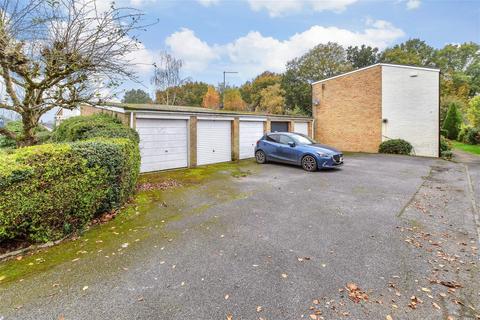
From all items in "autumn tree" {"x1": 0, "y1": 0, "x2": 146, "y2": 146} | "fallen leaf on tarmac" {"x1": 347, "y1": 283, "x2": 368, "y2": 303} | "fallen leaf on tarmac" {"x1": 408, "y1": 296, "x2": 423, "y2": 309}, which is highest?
"autumn tree" {"x1": 0, "y1": 0, "x2": 146, "y2": 146}

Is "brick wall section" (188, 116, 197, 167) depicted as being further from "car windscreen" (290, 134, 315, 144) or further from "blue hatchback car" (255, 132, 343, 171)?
"car windscreen" (290, 134, 315, 144)

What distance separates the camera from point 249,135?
1350cm

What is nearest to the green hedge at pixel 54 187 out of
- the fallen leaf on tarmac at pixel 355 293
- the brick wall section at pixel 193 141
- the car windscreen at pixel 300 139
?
the fallen leaf on tarmac at pixel 355 293

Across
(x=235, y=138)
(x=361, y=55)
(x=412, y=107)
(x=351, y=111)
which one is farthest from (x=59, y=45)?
(x=361, y=55)

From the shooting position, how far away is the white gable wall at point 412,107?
14.4m

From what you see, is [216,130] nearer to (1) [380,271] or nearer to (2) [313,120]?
(2) [313,120]

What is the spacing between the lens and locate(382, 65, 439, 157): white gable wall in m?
14.4

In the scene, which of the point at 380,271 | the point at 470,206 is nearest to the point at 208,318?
the point at 380,271

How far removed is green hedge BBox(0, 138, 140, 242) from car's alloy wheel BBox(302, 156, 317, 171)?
672cm

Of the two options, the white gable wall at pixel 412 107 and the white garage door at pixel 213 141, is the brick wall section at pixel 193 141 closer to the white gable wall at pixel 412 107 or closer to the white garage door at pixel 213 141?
the white garage door at pixel 213 141

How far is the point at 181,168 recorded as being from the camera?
10672 millimetres

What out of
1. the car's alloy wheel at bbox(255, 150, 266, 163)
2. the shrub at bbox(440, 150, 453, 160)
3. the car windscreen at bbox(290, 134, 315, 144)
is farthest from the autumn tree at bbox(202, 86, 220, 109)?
the shrub at bbox(440, 150, 453, 160)

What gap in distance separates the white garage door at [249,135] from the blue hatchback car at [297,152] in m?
1.72

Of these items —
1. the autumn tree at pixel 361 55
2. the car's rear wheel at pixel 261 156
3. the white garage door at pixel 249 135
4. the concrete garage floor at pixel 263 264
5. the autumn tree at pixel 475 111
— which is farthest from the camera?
the autumn tree at pixel 361 55
